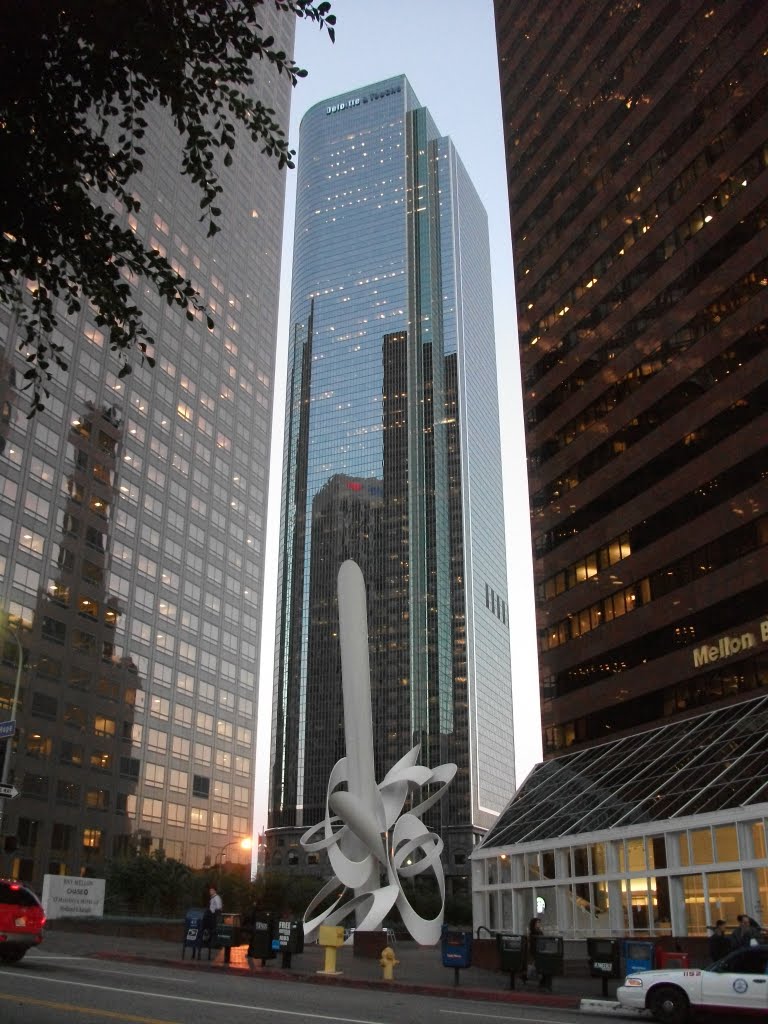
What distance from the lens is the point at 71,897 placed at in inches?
1575

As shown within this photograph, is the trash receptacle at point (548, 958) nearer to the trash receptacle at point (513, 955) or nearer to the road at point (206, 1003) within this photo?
the trash receptacle at point (513, 955)

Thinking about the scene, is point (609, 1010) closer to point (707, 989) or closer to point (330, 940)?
point (707, 989)

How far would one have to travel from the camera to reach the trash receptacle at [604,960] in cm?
1975

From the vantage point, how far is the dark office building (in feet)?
147

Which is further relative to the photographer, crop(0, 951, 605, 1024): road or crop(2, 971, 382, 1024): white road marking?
crop(2, 971, 382, 1024): white road marking

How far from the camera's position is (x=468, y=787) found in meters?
199

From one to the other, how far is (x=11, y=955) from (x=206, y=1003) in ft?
28.9

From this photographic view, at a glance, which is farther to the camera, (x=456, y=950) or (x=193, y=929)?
(x=193, y=929)

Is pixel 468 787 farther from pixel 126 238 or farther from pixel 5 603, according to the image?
pixel 126 238

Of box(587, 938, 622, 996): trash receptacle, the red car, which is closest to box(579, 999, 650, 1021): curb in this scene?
box(587, 938, 622, 996): trash receptacle

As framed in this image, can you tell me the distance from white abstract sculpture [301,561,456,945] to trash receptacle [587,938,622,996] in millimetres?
22728

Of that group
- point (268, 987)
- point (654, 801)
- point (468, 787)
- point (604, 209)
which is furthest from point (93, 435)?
point (468, 787)

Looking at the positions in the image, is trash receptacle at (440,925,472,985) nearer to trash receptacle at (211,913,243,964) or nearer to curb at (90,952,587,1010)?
curb at (90,952,587,1010)

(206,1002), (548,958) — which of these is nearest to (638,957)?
(548,958)
